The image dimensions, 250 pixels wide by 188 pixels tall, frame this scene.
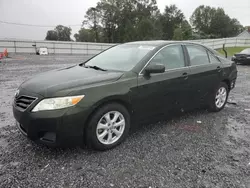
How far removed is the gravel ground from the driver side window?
113 cm

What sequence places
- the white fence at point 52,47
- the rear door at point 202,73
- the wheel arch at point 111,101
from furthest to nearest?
the white fence at point 52,47 < the rear door at point 202,73 < the wheel arch at point 111,101

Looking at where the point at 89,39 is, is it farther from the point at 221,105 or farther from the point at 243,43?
the point at 221,105

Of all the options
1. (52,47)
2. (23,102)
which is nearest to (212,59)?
(23,102)

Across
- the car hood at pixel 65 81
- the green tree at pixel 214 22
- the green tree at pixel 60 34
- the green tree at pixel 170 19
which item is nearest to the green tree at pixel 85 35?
the green tree at pixel 60 34

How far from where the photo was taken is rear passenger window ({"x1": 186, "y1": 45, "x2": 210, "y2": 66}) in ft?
14.0

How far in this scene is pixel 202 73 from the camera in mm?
4328

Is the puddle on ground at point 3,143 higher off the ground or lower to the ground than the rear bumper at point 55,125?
lower

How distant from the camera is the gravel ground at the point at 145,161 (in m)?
2.47

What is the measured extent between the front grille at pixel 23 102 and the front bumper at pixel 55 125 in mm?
71

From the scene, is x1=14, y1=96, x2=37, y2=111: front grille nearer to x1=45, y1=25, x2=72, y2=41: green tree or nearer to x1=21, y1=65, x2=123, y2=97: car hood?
x1=21, y1=65, x2=123, y2=97: car hood

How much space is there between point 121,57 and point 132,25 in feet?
194

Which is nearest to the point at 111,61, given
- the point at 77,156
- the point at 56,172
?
the point at 77,156

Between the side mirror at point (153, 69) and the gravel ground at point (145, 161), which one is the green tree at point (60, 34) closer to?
the gravel ground at point (145, 161)

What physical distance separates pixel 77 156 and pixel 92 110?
67cm
